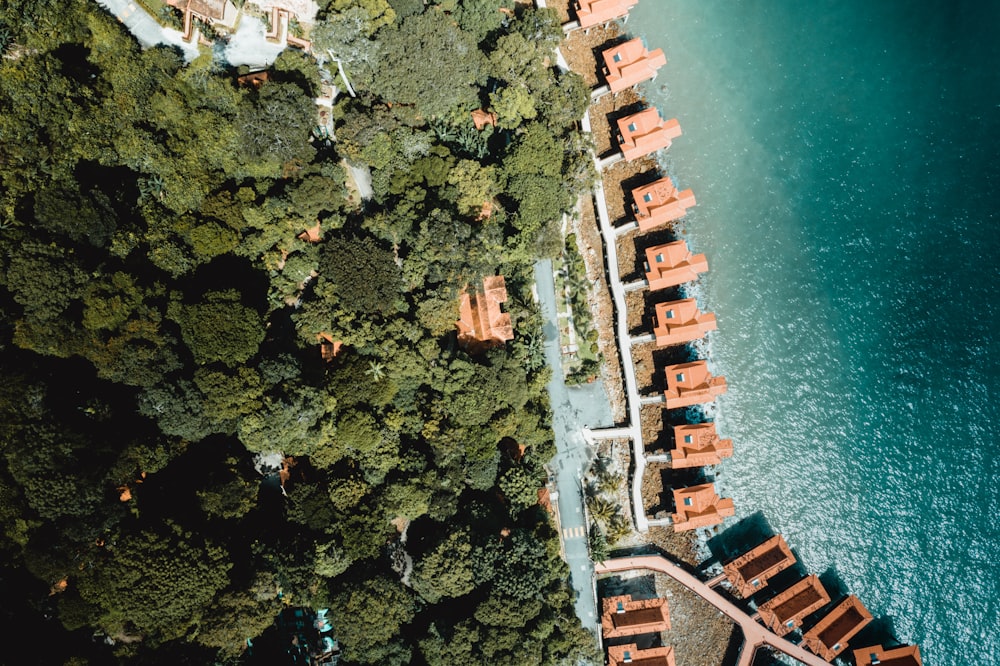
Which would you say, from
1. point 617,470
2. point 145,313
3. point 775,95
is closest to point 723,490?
point 617,470

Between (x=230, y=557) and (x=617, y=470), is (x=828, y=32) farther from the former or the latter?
(x=230, y=557)

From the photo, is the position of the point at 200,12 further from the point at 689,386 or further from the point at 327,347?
the point at 689,386

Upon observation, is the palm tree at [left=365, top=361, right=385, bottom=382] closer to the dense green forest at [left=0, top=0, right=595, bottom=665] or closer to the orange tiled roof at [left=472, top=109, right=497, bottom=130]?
the dense green forest at [left=0, top=0, right=595, bottom=665]

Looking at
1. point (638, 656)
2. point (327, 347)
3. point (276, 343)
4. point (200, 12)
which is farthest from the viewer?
point (638, 656)

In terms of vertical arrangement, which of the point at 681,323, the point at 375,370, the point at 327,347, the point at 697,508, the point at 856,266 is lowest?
the point at 697,508

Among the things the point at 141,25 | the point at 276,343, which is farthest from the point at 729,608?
the point at 141,25

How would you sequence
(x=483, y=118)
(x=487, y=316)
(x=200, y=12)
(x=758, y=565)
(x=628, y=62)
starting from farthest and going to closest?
(x=758, y=565)
(x=628, y=62)
(x=483, y=118)
(x=487, y=316)
(x=200, y=12)

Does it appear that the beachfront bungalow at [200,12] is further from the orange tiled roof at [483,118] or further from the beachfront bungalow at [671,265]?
the beachfront bungalow at [671,265]
